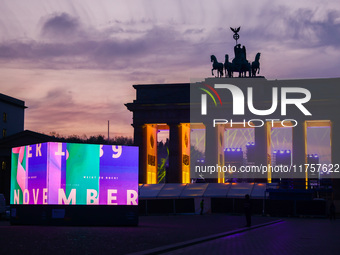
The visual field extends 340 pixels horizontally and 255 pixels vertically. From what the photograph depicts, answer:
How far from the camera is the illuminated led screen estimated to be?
35906 millimetres

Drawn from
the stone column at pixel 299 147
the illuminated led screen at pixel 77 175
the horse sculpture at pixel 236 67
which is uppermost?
the horse sculpture at pixel 236 67

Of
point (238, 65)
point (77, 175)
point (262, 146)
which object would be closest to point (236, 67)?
point (238, 65)

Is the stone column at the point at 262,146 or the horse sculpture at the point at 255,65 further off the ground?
the horse sculpture at the point at 255,65

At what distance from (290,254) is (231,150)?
295 feet

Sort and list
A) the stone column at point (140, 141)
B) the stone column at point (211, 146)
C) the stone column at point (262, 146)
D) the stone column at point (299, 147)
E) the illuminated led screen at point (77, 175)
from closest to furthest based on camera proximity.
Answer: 1. the illuminated led screen at point (77, 175)
2. the stone column at point (299, 147)
3. the stone column at point (262, 146)
4. the stone column at point (211, 146)
5. the stone column at point (140, 141)

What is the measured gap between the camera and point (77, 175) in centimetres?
3625

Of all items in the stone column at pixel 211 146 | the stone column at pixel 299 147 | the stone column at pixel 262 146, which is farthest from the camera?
the stone column at pixel 211 146

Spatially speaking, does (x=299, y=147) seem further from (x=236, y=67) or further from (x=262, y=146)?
(x=236, y=67)

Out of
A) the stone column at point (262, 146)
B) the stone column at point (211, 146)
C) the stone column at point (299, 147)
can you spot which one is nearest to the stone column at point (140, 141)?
the stone column at point (211, 146)

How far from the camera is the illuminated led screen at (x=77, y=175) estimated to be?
35.9 m

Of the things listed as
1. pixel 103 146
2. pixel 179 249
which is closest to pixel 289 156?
pixel 103 146

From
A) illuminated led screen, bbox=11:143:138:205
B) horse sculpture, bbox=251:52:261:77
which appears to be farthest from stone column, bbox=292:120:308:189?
illuminated led screen, bbox=11:143:138:205

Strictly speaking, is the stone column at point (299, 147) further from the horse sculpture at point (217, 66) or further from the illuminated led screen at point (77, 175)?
the illuminated led screen at point (77, 175)

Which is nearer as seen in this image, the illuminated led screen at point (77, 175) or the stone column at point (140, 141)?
the illuminated led screen at point (77, 175)
